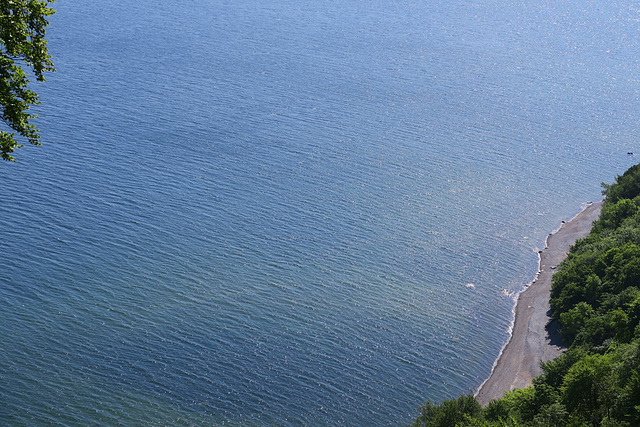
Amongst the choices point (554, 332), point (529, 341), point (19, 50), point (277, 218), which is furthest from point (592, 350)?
point (19, 50)

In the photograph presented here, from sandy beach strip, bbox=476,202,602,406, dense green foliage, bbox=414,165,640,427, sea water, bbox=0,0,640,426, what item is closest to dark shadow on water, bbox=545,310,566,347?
sandy beach strip, bbox=476,202,602,406

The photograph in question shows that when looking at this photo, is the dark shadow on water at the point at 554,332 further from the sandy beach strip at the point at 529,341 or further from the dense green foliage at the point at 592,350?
the dense green foliage at the point at 592,350

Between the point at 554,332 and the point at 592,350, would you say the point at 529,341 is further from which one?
the point at 592,350

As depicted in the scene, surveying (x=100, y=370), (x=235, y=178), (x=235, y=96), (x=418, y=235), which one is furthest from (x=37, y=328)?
(x=235, y=96)

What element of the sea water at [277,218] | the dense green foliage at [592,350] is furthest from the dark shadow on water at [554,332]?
the sea water at [277,218]

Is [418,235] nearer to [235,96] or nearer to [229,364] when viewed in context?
[229,364]

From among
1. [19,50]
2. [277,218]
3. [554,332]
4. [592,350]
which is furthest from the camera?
[277,218]

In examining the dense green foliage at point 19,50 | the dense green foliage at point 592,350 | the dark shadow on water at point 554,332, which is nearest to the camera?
the dense green foliage at point 19,50

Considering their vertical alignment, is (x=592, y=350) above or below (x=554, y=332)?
above
